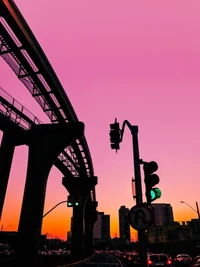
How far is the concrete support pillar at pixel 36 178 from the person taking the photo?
917 inches

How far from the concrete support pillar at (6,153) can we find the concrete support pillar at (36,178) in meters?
2.64

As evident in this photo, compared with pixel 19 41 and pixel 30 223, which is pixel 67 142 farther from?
pixel 19 41

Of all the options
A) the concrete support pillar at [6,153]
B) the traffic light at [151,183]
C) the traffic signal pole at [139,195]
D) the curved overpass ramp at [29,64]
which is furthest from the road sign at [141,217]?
the concrete support pillar at [6,153]

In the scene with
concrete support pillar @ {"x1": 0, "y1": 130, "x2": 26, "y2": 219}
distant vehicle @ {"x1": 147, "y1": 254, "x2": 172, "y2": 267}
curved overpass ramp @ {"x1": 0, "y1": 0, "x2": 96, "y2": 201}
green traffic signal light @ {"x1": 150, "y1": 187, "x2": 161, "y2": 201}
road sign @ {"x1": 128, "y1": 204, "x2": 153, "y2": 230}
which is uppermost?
curved overpass ramp @ {"x1": 0, "y1": 0, "x2": 96, "y2": 201}

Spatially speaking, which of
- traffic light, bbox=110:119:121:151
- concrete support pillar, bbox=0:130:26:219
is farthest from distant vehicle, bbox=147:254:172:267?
concrete support pillar, bbox=0:130:26:219

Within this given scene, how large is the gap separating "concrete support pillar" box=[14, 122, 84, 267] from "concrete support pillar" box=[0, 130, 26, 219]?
2639mm

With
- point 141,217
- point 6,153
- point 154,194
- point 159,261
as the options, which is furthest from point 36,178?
point 141,217

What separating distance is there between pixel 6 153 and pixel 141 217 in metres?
27.1

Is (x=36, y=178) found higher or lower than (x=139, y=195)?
higher

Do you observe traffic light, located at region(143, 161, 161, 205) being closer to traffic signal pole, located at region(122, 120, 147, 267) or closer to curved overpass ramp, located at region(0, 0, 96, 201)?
traffic signal pole, located at region(122, 120, 147, 267)

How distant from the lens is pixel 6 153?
29.2 m

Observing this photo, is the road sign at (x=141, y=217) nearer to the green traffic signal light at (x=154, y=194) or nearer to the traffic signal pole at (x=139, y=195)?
the traffic signal pole at (x=139, y=195)

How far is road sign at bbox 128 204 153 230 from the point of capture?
495 centimetres

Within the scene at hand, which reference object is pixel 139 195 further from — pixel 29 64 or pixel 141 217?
pixel 29 64
